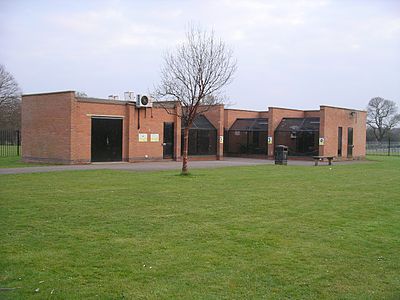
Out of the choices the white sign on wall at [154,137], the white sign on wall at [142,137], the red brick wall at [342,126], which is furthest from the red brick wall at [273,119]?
the white sign on wall at [142,137]

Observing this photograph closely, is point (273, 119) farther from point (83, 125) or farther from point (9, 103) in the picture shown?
point (9, 103)

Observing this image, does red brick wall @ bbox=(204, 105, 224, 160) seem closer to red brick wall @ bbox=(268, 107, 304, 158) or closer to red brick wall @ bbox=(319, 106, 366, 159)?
red brick wall @ bbox=(268, 107, 304, 158)

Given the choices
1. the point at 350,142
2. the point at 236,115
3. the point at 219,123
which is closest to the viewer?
the point at 219,123

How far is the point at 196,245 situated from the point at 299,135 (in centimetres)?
3228

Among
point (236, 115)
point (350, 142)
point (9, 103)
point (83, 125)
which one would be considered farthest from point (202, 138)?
point (9, 103)

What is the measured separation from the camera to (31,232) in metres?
7.83

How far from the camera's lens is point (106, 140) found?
91.8 feet

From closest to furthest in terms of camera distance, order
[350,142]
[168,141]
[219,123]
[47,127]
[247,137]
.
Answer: [47,127], [168,141], [219,123], [350,142], [247,137]

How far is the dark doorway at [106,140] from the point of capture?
2730 cm

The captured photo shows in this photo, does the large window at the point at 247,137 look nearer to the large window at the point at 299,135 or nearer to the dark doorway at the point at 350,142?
the large window at the point at 299,135

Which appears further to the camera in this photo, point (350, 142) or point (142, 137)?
point (350, 142)

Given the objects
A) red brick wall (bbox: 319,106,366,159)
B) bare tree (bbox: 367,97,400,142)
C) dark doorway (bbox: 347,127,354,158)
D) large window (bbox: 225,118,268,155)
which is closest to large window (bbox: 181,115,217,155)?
large window (bbox: 225,118,268,155)

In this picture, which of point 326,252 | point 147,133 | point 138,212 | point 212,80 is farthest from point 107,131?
point 326,252

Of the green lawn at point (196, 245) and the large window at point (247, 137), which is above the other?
the large window at point (247, 137)
